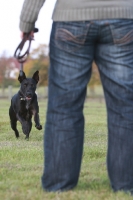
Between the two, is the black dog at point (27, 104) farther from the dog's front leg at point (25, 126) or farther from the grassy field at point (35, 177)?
the grassy field at point (35, 177)

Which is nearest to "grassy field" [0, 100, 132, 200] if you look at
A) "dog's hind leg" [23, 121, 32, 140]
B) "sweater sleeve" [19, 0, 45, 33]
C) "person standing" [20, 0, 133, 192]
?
"person standing" [20, 0, 133, 192]

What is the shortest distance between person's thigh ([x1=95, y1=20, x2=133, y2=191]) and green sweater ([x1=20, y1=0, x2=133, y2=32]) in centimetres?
7

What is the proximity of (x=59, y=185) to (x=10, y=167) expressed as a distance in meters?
1.65

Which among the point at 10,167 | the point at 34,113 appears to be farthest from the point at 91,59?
the point at 34,113

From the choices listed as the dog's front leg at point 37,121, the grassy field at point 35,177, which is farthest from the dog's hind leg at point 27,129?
the grassy field at point 35,177

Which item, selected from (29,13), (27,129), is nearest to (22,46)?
(29,13)

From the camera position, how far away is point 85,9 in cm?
457

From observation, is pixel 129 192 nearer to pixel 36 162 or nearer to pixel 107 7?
pixel 107 7

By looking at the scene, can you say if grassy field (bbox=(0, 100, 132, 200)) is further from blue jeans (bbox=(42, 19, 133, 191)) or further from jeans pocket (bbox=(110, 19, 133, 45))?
jeans pocket (bbox=(110, 19, 133, 45))

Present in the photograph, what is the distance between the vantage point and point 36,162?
22.7 ft

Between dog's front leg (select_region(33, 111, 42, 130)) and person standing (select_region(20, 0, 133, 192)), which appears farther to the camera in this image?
dog's front leg (select_region(33, 111, 42, 130))

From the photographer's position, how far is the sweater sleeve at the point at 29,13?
15.2 ft

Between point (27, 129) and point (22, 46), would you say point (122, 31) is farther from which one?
point (27, 129)

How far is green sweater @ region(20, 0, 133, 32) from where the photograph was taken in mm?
4562
